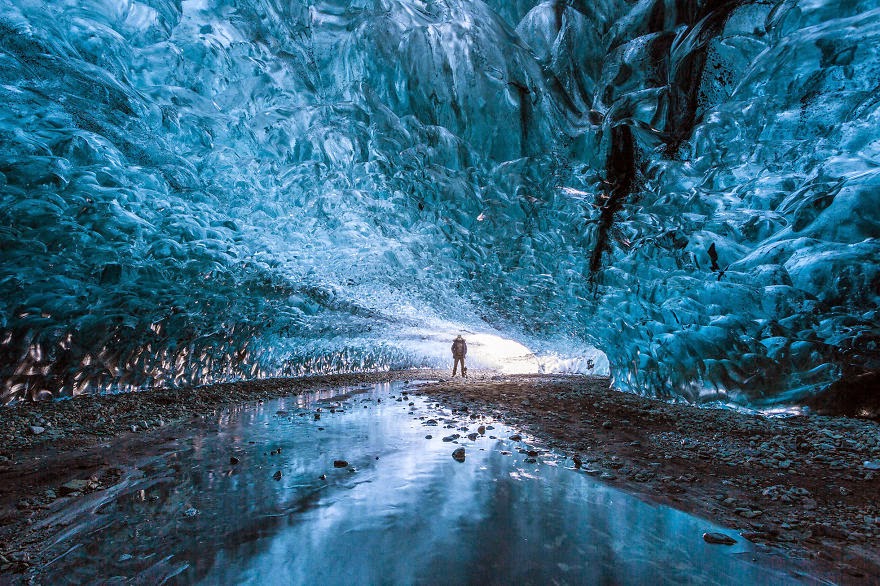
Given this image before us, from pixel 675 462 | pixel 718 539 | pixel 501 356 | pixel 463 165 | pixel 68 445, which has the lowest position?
pixel 68 445

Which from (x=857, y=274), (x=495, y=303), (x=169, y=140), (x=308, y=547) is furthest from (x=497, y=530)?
(x=495, y=303)

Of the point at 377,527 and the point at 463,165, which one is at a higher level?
the point at 463,165

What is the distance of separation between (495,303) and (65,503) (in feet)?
43.3

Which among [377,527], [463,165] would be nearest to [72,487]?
[377,527]

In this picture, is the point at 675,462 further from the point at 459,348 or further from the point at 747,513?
the point at 459,348

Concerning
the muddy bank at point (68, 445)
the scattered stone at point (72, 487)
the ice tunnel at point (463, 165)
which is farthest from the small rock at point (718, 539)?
the scattered stone at point (72, 487)

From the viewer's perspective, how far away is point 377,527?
9.18ft

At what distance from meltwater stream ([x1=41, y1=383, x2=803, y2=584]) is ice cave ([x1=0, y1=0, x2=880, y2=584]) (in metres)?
0.04

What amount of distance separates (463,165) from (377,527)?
7.19 meters

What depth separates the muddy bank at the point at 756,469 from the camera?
2.62m

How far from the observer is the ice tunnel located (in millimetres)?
5141

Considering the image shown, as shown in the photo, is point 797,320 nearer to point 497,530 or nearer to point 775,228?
point 775,228

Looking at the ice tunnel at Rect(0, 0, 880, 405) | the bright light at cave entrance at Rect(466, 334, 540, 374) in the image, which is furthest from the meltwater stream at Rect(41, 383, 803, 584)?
the bright light at cave entrance at Rect(466, 334, 540, 374)

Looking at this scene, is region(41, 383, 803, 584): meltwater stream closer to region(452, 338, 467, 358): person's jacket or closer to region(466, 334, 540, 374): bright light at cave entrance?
region(452, 338, 467, 358): person's jacket
